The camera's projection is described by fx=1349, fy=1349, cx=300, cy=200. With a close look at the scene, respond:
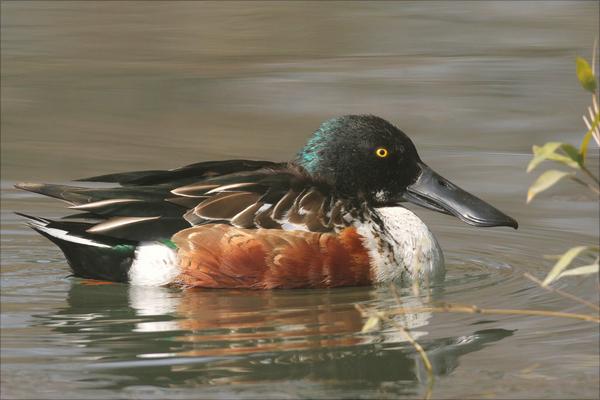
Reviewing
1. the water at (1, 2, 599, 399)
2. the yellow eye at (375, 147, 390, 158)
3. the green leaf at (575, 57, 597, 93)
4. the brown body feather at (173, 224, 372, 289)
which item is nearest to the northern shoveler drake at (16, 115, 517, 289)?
the brown body feather at (173, 224, 372, 289)

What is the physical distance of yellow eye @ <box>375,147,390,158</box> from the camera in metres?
7.68

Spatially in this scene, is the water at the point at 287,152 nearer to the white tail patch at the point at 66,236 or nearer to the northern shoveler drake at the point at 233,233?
the northern shoveler drake at the point at 233,233

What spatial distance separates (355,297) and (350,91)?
4286mm

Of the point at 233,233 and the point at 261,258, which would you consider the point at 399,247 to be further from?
the point at 233,233

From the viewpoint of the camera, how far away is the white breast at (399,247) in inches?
285

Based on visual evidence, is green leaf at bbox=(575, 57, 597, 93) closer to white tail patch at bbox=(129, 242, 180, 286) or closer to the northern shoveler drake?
the northern shoveler drake

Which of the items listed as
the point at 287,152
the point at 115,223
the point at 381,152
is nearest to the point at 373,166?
the point at 381,152

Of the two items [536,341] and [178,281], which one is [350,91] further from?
[536,341]

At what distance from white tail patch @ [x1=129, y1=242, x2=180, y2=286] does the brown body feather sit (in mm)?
53

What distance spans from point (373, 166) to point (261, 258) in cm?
103

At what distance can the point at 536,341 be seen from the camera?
5.95m

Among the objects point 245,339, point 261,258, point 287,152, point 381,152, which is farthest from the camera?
point 287,152

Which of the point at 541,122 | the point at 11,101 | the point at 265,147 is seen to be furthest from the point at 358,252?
the point at 11,101

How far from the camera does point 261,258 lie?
705cm
